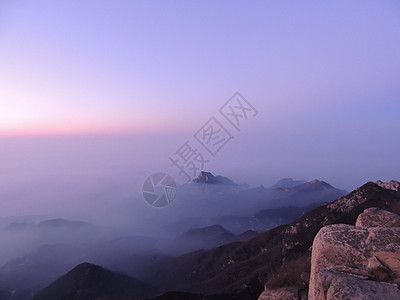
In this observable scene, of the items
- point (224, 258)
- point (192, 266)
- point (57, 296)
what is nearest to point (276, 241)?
point (224, 258)

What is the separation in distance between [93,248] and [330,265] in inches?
7015

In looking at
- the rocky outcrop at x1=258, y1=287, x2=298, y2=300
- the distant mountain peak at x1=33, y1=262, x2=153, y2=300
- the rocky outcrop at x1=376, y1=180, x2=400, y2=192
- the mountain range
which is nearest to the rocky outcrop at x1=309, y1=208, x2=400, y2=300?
the rocky outcrop at x1=258, y1=287, x2=298, y2=300

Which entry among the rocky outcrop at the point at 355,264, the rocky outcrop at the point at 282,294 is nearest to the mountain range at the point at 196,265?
the rocky outcrop at the point at 282,294

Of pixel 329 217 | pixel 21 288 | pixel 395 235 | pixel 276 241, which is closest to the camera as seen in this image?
pixel 395 235

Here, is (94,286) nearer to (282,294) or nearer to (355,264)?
(282,294)

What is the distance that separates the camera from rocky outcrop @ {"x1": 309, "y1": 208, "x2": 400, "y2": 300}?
6070 mm

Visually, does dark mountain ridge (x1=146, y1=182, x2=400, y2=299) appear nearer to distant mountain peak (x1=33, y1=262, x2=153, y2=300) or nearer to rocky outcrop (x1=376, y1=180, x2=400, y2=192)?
distant mountain peak (x1=33, y1=262, x2=153, y2=300)

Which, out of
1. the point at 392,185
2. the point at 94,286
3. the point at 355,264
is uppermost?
the point at 94,286

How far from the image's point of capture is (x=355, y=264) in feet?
25.3

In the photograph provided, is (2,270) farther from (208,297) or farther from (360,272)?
(360,272)

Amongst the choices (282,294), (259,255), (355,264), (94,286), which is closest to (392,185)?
(259,255)

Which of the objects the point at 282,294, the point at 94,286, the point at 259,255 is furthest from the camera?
the point at 94,286

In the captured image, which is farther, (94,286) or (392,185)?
(94,286)

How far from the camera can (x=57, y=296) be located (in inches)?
3076
